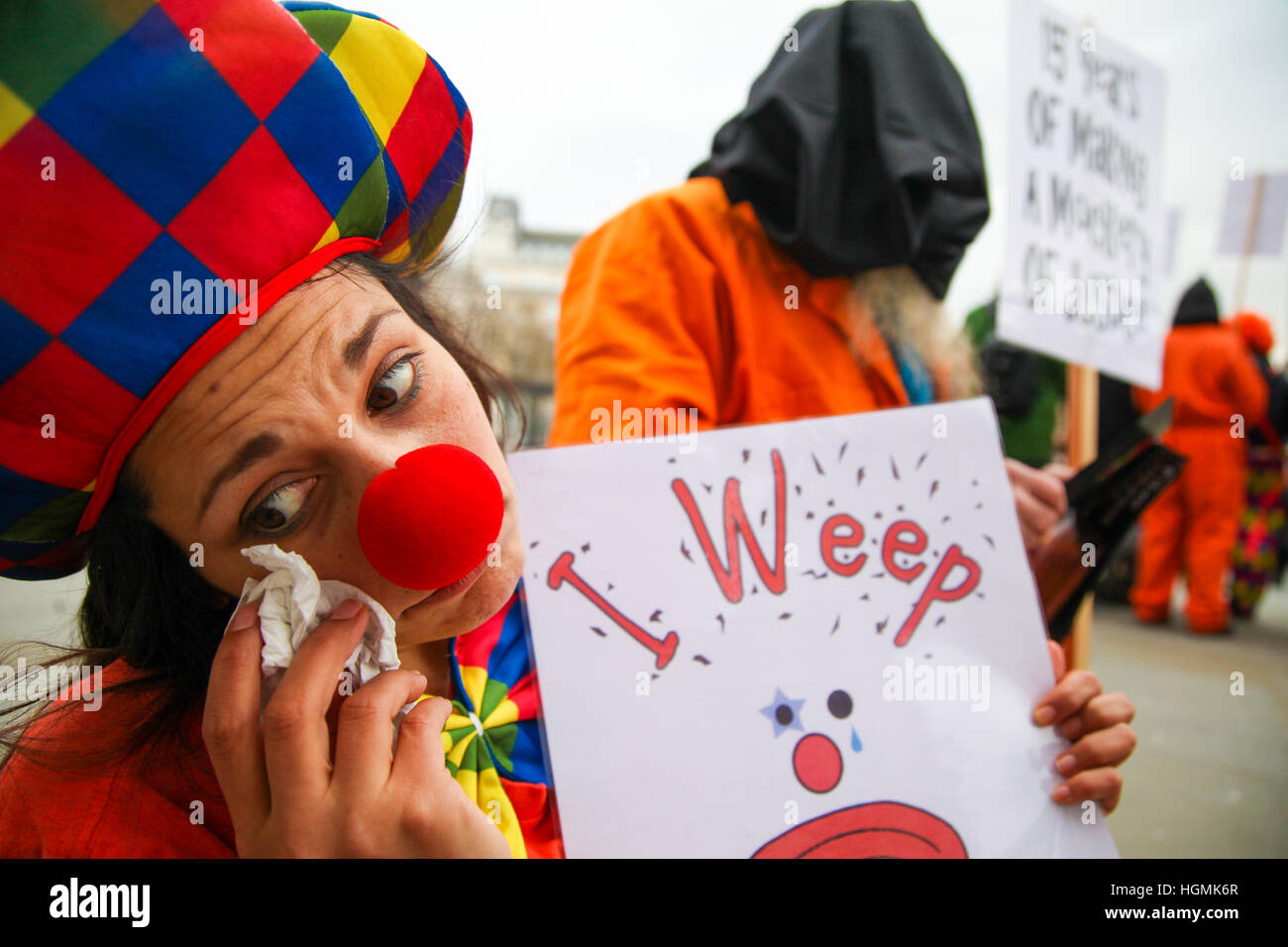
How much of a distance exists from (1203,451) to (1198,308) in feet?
2.76

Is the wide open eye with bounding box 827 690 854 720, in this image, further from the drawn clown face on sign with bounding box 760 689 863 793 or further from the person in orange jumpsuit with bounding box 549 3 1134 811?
the person in orange jumpsuit with bounding box 549 3 1134 811

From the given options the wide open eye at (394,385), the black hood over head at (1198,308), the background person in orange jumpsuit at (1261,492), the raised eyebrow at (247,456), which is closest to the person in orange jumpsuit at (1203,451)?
the black hood over head at (1198,308)

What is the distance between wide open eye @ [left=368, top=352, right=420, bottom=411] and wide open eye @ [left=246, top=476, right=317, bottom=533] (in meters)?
0.07

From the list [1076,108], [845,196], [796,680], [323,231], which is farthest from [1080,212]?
[323,231]

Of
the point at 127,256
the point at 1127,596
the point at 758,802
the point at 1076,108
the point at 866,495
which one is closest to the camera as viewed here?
the point at 127,256

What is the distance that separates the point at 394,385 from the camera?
0.62m

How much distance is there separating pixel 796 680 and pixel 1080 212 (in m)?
1.26

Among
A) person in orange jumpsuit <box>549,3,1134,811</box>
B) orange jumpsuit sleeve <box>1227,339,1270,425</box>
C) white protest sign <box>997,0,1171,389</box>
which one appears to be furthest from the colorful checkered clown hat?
orange jumpsuit sleeve <box>1227,339,1270,425</box>

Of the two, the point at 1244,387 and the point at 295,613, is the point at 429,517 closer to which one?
the point at 295,613

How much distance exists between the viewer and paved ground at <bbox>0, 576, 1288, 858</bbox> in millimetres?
2279

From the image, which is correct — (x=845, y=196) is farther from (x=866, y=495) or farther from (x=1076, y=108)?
(x=1076, y=108)

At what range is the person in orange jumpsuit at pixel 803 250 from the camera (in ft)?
3.73

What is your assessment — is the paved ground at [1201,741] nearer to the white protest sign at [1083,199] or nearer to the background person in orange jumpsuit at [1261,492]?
the background person in orange jumpsuit at [1261,492]
